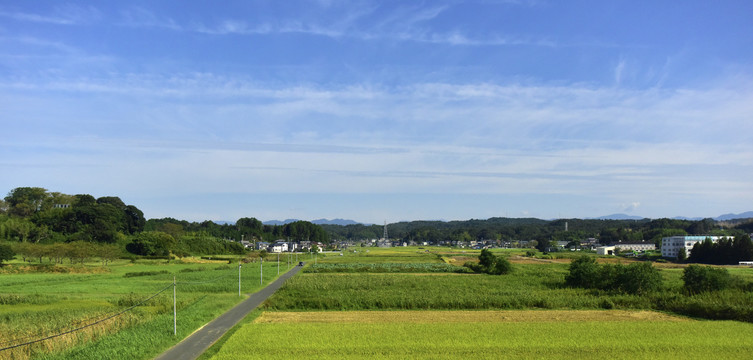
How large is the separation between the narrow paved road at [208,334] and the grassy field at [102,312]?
438 millimetres

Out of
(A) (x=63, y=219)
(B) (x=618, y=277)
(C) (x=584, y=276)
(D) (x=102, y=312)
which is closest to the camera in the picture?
(D) (x=102, y=312)

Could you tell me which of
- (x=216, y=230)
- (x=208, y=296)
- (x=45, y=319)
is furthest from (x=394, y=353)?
(x=216, y=230)

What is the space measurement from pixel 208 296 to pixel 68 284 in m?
17.9

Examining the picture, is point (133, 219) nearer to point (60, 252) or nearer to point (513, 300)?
point (60, 252)

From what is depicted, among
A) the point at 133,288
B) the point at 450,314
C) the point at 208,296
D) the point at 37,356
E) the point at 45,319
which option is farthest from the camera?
the point at 133,288

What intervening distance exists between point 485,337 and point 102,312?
65.2 ft

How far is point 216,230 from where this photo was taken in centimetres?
18175

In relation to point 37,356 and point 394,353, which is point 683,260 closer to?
point 394,353

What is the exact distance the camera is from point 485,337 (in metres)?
22.8

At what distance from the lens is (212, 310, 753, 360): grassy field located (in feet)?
65.4

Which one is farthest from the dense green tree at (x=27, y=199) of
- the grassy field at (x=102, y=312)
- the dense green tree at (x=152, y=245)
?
the grassy field at (x=102, y=312)

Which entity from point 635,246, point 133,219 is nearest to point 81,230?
point 133,219

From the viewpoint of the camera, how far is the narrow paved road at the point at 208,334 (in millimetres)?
19359

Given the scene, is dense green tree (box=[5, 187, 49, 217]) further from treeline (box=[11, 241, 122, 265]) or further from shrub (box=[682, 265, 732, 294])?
shrub (box=[682, 265, 732, 294])
